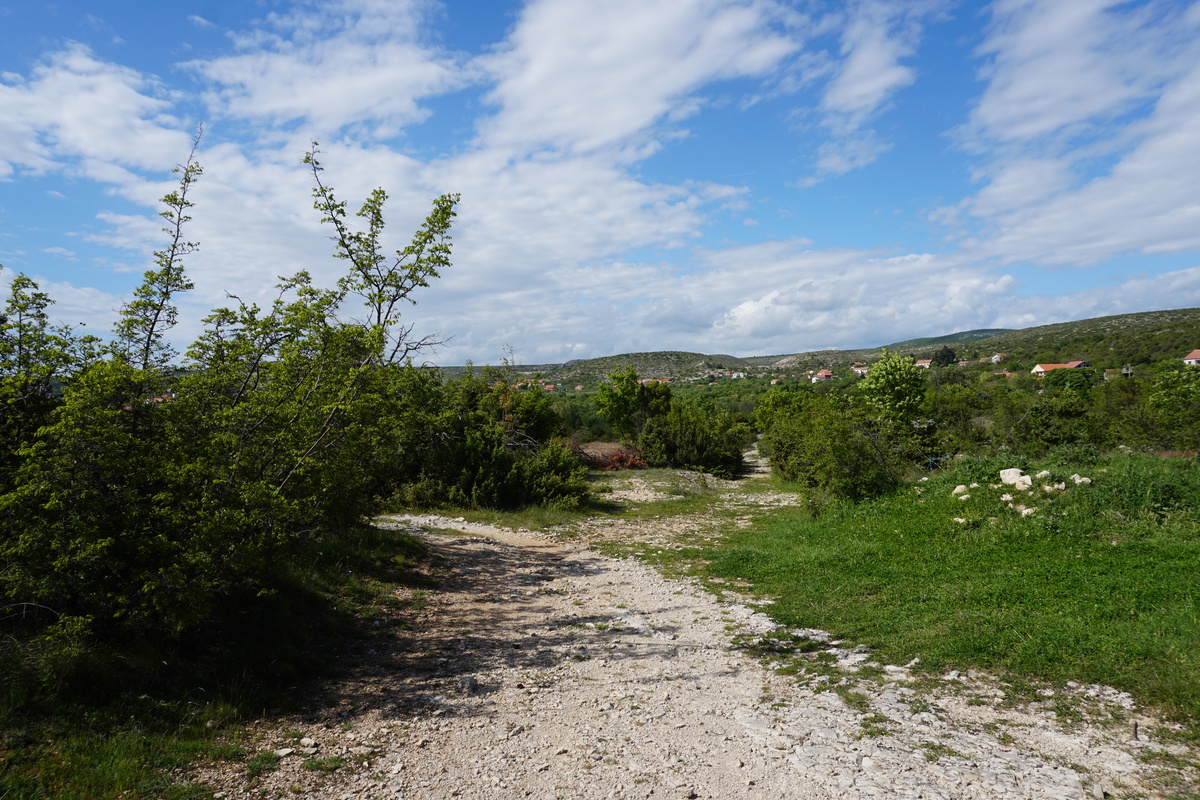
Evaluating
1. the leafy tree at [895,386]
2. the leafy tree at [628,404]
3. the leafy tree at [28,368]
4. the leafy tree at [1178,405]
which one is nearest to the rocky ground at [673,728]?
the leafy tree at [28,368]

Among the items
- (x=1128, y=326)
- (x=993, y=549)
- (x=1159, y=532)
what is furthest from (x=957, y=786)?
(x=1128, y=326)

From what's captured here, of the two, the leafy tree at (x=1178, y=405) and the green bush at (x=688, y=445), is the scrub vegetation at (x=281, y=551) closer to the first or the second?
the leafy tree at (x=1178, y=405)

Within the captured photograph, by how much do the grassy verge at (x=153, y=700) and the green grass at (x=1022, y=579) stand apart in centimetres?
611

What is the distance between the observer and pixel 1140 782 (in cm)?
391

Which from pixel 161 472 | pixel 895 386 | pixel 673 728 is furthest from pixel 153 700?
pixel 895 386

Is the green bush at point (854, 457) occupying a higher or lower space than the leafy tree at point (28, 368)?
lower

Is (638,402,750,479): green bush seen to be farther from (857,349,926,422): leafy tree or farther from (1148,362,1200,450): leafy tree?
(1148,362,1200,450): leafy tree

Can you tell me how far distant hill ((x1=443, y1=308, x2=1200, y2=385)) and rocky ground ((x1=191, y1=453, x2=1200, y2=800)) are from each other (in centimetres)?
2089

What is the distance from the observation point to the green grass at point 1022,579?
5664 mm

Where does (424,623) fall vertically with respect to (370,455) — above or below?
below

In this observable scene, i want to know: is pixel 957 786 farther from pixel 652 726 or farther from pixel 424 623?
pixel 424 623

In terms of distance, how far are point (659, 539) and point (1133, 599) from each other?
30.2ft

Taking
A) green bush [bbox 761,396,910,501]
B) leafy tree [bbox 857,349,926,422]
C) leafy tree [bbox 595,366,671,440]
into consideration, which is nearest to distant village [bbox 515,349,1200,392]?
leafy tree [bbox 595,366,671,440]

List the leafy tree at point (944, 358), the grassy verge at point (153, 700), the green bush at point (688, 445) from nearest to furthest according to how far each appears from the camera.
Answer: the grassy verge at point (153, 700), the green bush at point (688, 445), the leafy tree at point (944, 358)
